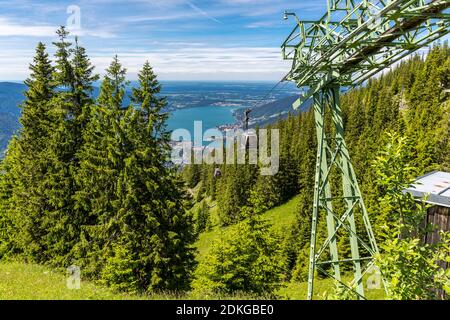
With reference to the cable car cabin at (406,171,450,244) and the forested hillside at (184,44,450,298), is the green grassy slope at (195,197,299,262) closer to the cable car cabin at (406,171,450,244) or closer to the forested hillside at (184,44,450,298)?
the forested hillside at (184,44,450,298)

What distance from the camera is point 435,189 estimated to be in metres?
14.3

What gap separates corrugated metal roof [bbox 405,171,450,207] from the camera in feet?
44.6

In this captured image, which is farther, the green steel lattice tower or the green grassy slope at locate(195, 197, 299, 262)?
the green grassy slope at locate(195, 197, 299, 262)

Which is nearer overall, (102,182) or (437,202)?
(437,202)

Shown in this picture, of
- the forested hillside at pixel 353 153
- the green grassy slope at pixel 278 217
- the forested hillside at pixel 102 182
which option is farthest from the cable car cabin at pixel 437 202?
the green grassy slope at pixel 278 217

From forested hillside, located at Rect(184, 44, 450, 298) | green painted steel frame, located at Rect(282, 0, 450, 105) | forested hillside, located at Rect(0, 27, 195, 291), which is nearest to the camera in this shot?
green painted steel frame, located at Rect(282, 0, 450, 105)

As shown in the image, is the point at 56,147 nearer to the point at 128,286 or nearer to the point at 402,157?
the point at 128,286

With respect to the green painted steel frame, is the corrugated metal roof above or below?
below

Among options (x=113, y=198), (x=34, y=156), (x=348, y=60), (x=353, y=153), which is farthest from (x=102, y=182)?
(x=353, y=153)

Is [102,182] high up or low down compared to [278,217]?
up

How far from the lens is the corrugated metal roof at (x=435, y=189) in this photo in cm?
1359

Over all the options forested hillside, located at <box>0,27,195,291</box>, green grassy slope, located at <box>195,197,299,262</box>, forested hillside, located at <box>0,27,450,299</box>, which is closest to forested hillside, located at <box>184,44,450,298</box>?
green grassy slope, located at <box>195,197,299,262</box>

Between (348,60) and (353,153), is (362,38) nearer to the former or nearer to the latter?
(348,60)

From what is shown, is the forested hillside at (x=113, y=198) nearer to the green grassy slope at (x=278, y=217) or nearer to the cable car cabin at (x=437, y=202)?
the cable car cabin at (x=437, y=202)
